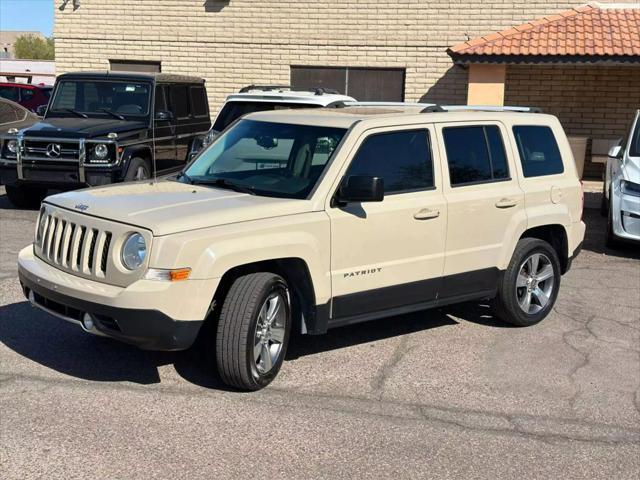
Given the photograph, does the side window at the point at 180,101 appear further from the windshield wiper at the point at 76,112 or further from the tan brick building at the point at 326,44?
the tan brick building at the point at 326,44

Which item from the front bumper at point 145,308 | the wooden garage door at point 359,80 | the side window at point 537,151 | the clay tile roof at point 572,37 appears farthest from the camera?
the wooden garage door at point 359,80

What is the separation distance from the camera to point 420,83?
56.6 ft

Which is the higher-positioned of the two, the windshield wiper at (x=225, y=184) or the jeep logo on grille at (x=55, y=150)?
the windshield wiper at (x=225, y=184)

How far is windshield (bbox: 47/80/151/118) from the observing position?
472 inches

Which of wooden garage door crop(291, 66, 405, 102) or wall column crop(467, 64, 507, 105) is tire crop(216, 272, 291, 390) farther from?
wooden garage door crop(291, 66, 405, 102)

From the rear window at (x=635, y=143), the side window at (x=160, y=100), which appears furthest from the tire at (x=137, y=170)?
the rear window at (x=635, y=143)

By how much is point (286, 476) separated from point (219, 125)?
280 inches

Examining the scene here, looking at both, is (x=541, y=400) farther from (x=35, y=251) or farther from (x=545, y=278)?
(x=35, y=251)

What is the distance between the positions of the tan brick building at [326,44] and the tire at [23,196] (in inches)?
249

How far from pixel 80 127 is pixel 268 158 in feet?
19.9

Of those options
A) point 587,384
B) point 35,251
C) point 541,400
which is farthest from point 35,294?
point 587,384

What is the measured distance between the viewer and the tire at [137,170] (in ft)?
36.8

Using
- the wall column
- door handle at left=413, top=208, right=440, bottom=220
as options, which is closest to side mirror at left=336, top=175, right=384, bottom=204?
door handle at left=413, top=208, right=440, bottom=220

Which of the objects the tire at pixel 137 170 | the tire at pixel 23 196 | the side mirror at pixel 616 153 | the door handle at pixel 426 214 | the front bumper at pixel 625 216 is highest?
the side mirror at pixel 616 153
